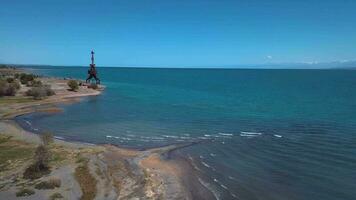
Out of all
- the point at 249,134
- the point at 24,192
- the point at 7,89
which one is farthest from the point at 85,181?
the point at 7,89

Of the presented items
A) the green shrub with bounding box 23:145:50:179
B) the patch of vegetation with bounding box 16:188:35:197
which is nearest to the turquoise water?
the green shrub with bounding box 23:145:50:179

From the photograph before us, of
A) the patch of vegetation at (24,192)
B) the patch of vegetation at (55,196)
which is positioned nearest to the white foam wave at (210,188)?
the patch of vegetation at (55,196)

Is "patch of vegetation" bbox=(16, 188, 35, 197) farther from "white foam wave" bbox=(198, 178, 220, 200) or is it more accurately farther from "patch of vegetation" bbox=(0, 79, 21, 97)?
"patch of vegetation" bbox=(0, 79, 21, 97)

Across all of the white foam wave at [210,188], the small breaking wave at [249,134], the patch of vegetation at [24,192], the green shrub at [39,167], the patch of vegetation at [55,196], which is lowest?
the white foam wave at [210,188]

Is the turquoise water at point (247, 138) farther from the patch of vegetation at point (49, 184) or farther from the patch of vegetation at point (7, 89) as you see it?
the patch of vegetation at point (7, 89)

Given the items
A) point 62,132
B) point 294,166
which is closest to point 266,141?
A: point 294,166

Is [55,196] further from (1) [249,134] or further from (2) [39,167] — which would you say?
(1) [249,134]
